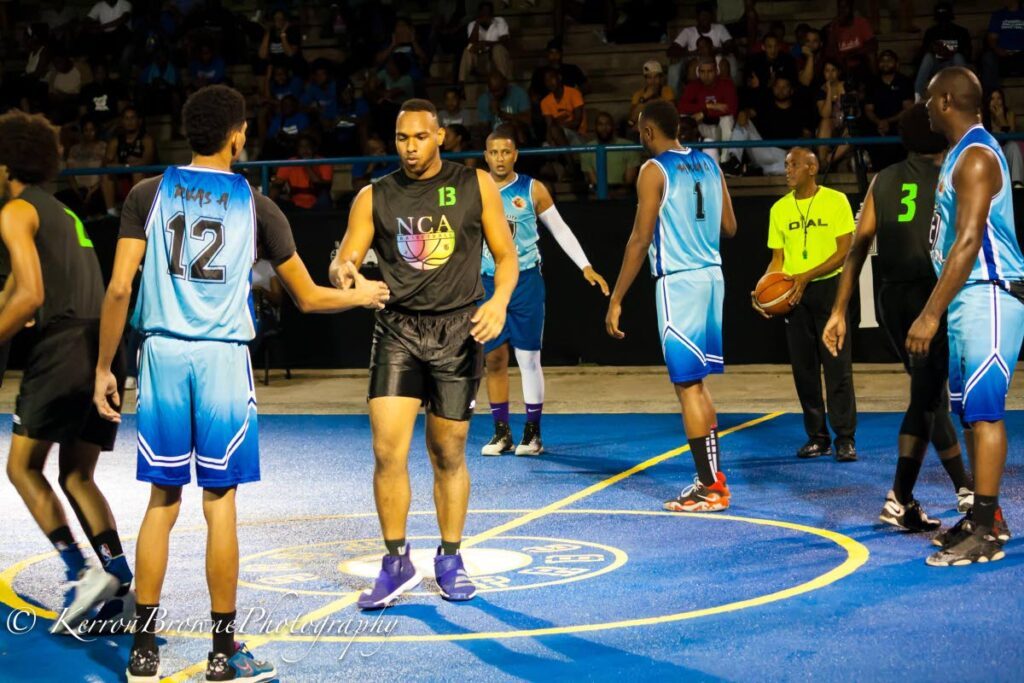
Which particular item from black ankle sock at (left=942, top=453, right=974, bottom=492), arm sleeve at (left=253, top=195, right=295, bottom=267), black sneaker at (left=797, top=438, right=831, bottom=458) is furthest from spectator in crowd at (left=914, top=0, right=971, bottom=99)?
arm sleeve at (left=253, top=195, right=295, bottom=267)

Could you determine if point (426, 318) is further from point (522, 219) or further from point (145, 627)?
A: point (522, 219)

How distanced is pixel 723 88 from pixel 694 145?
1981 mm

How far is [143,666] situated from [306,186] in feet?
39.4

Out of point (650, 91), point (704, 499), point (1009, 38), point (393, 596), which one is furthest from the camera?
point (1009, 38)

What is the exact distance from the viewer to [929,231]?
7.67 meters

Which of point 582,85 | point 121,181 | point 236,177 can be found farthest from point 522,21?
point 236,177

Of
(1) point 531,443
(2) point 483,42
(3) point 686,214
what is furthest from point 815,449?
(2) point 483,42

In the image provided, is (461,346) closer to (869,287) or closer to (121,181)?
(869,287)

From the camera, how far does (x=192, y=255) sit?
5426 mm

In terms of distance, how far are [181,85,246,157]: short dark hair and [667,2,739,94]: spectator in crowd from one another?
12.6m

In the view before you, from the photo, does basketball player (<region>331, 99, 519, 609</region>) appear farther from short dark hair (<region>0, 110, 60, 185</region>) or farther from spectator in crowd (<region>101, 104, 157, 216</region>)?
spectator in crowd (<region>101, 104, 157, 216</region>)

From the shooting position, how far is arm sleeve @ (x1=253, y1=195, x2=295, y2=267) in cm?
559

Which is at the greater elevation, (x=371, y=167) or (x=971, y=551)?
(x=371, y=167)

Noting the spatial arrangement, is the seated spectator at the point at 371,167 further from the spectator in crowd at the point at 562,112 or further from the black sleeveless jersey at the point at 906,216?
the black sleeveless jersey at the point at 906,216
